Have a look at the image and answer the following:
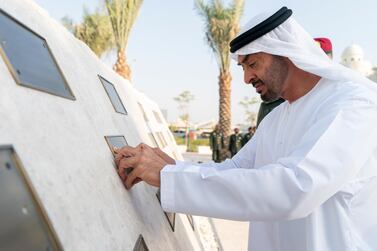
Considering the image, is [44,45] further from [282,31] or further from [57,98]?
[282,31]

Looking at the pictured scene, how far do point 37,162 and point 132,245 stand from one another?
0.57 metres

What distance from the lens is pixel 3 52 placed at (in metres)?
1.11

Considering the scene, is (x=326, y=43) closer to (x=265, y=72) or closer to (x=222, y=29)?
(x=265, y=72)

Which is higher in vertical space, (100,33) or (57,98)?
(100,33)

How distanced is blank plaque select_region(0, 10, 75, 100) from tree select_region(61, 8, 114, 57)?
17.2 metres

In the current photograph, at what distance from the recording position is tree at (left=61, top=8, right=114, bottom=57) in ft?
58.1

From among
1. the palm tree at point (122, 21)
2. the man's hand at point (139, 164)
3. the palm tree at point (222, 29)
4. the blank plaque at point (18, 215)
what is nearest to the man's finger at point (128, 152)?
the man's hand at point (139, 164)

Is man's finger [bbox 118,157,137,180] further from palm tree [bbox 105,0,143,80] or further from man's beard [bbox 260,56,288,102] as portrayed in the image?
palm tree [bbox 105,0,143,80]

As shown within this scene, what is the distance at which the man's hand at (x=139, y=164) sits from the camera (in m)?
1.48

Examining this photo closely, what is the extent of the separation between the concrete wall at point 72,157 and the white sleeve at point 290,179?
0.25 meters

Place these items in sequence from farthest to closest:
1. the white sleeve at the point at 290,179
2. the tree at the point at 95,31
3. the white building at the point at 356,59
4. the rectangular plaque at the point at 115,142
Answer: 1. the white building at the point at 356,59
2. the tree at the point at 95,31
3. the rectangular plaque at the point at 115,142
4. the white sleeve at the point at 290,179

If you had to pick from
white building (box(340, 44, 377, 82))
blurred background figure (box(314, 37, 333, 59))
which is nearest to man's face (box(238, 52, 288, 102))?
blurred background figure (box(314, 37, 333, 59))

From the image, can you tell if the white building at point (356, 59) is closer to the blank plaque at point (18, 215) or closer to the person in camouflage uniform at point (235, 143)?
the person in camouflage uniform at point (235, 143)

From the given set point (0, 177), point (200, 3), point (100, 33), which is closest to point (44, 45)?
point (0, 177)
